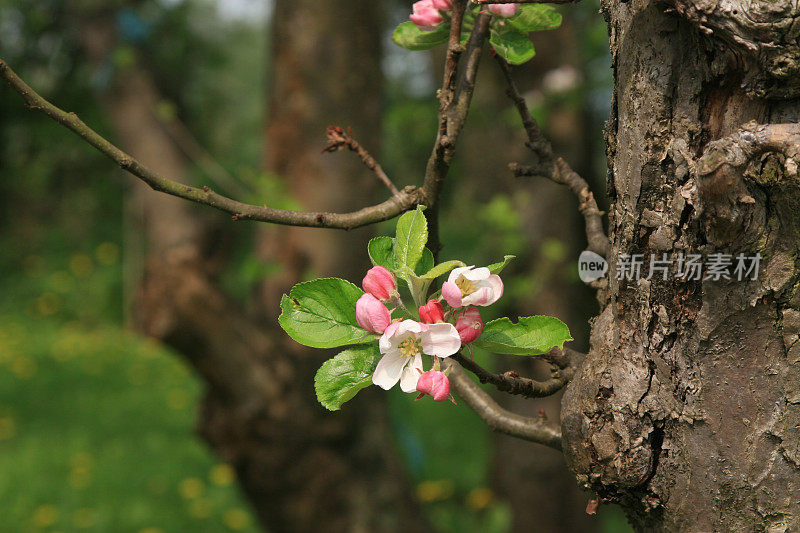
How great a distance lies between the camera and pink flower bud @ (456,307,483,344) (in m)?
0.78

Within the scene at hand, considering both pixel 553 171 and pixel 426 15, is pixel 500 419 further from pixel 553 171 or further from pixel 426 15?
pixel 426 15

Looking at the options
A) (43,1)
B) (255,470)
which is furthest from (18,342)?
(255,470)

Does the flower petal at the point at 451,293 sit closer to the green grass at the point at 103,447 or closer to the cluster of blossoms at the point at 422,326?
the cluster of blossoms at the point at 422,326

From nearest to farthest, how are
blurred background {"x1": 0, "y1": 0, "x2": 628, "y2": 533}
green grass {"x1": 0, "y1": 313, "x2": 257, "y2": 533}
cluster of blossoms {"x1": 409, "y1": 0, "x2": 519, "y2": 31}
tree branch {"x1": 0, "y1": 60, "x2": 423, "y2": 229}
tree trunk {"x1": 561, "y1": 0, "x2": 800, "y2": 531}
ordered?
tree trunk {"x1": 561, "y1": 0, "x2": 800, "y2": 531} → tree branch {"x1": 0, "y1": 60, "x2": 423, "y2": 229} → cluster of blossoms {"x1": 409, "y1": 0, "x2": 519, "y2": 31} → blurred background {"x1": 0, "y1": 0, "x2": 628, "y2": 533} → green grass {"x1": 0, "y1": 313, "x2": 257, "y2": 533}

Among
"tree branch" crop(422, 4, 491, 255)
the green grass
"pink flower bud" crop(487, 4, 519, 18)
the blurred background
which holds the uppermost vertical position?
"pink flower bud" crop(487, 4, 519, 18)

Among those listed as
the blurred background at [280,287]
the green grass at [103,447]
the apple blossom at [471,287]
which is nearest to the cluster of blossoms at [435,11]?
the apple blossom at [471,287]

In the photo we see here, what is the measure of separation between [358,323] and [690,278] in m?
0.38

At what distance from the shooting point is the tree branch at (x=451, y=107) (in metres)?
0.89

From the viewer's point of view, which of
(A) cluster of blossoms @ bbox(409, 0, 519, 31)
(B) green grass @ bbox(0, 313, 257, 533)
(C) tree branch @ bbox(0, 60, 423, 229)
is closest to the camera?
(C) tree branch @ bbox(0, 60, 423, 229)

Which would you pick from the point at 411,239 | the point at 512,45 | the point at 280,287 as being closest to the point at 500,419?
the point at 411,239

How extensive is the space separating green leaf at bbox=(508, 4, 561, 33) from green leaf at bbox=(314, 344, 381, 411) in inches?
20.4

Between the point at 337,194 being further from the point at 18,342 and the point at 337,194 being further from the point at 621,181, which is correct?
the point at 18,342

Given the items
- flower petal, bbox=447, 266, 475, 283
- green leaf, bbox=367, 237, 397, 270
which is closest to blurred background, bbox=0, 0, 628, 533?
green leaf, bbox=367, 237, 397, 270

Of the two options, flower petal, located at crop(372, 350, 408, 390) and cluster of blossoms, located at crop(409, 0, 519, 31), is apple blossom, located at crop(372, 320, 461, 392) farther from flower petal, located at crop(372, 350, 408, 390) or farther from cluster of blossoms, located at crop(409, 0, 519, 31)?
cluster of blossoms, located at crop(409, 0, 519, 31)
